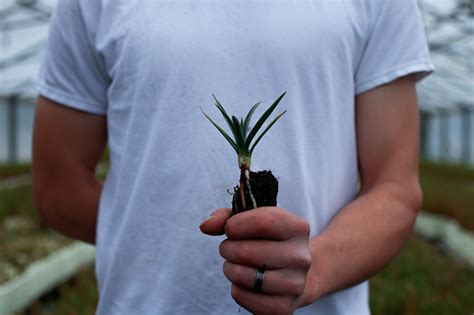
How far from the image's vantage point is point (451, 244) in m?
7.25

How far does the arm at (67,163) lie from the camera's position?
1.45 meters

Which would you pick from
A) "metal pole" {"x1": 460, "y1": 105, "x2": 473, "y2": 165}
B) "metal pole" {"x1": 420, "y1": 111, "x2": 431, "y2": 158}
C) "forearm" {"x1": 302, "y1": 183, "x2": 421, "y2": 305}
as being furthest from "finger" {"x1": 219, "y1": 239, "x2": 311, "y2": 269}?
"metal pole" {"x1": 420, "y1": 111, "x2": 431, "y2": 158}

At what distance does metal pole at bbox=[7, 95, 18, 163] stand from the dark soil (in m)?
24.9

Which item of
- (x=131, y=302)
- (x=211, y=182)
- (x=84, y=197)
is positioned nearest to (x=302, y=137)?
(x=211, y=182)

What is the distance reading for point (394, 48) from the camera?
1273 mm

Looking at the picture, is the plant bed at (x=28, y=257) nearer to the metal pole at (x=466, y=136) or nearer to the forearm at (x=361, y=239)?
the forearm at (x=361, y=239)

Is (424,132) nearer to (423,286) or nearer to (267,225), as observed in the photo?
(423,286)

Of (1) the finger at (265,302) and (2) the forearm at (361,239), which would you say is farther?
(2) the forearm at (361,239)

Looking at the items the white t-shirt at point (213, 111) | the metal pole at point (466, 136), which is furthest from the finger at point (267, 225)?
the metal pole at point (466, 136)

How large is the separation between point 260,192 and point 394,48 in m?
0.53

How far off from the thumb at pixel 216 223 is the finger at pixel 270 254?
43 millimetres

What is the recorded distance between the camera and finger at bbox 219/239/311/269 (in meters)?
0.86

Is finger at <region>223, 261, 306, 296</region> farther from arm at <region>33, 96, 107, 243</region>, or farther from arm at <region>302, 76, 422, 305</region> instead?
arm at <region>33, 96, 107, 243</region>

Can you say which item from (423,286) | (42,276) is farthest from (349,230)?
(42,276)
